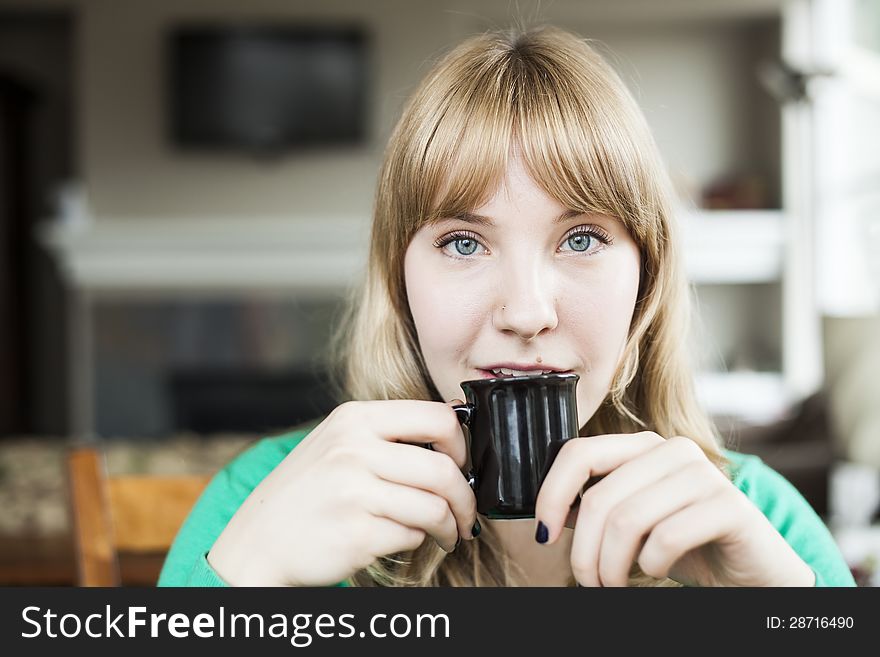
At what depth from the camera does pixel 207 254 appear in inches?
198

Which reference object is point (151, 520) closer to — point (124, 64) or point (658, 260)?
point (658, 260)

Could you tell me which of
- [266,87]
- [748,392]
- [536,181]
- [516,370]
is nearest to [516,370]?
[516,370]

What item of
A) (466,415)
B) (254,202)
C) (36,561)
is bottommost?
(36,561)

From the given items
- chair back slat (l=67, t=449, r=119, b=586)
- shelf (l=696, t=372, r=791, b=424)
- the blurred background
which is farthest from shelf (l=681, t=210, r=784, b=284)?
chair back slat (l=67, t=449, r=119, b=586)

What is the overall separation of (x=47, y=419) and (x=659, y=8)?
463 centimetres

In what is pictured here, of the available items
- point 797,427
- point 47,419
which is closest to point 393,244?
point 797,427

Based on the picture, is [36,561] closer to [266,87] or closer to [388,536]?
[388,536]

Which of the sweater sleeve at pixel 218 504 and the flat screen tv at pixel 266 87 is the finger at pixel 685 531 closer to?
the sweater sleeve at pixel 218 504

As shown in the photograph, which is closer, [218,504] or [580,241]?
[580,241]

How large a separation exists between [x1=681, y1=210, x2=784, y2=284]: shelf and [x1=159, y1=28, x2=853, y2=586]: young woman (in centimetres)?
460

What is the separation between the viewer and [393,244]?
2.21ft

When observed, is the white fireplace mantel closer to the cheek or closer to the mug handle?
the cheek

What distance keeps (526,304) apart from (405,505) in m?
0.15

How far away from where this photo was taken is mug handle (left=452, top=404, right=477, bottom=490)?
1.62 feet
